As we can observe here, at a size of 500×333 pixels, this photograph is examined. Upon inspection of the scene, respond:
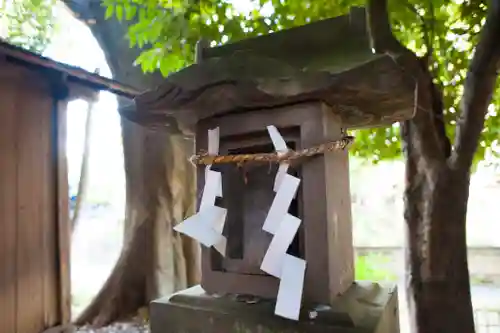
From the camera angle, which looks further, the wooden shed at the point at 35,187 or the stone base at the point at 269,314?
the wooden shed at the point at 35,187

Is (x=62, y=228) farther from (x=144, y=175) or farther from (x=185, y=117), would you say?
(x=185, y=117)

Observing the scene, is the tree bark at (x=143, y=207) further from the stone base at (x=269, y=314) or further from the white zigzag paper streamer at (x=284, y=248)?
the white zigzag paper streamer at (x=284, y=248)

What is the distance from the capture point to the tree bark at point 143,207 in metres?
4.14

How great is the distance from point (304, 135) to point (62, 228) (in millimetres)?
3280

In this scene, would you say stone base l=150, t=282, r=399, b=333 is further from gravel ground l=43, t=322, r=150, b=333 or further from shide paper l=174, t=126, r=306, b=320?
gravel ground l=43, t=322, r=150, b=333

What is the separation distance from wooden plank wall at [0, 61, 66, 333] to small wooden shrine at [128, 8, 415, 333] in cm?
244

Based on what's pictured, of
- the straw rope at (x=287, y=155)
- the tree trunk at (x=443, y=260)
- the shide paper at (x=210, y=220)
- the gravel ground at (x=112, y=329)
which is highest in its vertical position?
the straw rope at (x=287, y=155)

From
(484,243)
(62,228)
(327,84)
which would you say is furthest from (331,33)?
(484,243)

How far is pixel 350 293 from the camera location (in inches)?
51.1

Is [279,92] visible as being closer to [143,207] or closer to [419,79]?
[419,79]

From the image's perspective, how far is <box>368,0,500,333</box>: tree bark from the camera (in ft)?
7.41

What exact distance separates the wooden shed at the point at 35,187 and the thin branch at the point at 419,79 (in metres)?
2.51

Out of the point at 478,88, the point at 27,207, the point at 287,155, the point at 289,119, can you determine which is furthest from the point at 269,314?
the point at 27,207

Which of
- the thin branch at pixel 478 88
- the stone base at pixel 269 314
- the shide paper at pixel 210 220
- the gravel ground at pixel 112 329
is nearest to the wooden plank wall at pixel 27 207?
the gravel ground at pixel 112 329
